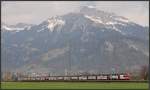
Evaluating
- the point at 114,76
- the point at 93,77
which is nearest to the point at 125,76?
the point at 114,76

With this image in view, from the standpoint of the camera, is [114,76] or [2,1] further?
[114,76]

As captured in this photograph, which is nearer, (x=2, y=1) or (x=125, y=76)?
(x=2, y=1)

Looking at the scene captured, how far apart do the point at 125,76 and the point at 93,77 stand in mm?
11915

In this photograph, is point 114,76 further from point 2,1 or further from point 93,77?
point 2,1

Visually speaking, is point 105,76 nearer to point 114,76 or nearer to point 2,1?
point 114,76

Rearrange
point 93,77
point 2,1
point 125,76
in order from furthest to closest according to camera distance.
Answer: point 93,77 < point 125,76 < point 2,1

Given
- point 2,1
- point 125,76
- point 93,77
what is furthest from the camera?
point 93,77

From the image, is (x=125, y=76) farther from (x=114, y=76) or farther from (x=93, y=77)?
(x=93, y=77)

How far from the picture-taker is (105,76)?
115188 millimetres

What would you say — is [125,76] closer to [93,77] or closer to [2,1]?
[93,77]

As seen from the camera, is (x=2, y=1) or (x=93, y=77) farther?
(x=93, y=77)

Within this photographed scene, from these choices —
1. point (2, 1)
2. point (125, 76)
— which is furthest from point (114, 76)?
point (2, 1)

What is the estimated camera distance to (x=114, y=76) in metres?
112

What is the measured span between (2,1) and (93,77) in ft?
314
